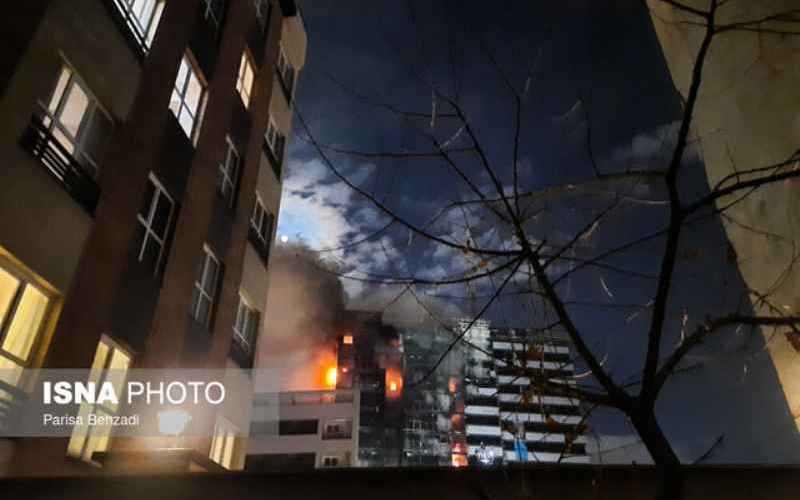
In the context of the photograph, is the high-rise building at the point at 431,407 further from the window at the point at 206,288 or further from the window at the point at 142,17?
the window at the point at 142,17

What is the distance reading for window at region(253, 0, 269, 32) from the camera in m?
17.0

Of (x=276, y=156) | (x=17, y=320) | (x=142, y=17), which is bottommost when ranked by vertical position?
(x=17, y=320)

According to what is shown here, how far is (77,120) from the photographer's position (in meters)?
8.20

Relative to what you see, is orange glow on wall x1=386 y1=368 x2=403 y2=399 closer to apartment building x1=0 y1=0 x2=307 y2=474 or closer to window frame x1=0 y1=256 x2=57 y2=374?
apartment building x1=0 y1=0 x2=307 y2=474

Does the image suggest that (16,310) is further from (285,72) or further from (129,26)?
(285,72)

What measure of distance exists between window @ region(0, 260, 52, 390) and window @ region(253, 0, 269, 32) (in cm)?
1283

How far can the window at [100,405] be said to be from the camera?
780cm

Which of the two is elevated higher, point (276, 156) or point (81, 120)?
point (276, 156)

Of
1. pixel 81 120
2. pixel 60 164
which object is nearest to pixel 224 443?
pixel 60 164

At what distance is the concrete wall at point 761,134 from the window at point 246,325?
1247cm

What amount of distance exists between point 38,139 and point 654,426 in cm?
801

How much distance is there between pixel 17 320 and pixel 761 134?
28.5 ft

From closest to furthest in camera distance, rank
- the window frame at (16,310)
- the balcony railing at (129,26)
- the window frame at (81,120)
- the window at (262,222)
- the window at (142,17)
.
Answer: the window frame at (16,310), the window frame at (81,120), the balcony railing at (129,26), the window at (142,17), the window at (262,222)

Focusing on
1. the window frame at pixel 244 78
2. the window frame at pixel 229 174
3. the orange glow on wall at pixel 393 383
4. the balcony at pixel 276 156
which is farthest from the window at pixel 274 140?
the orange glow on wall at pixel 393 383
